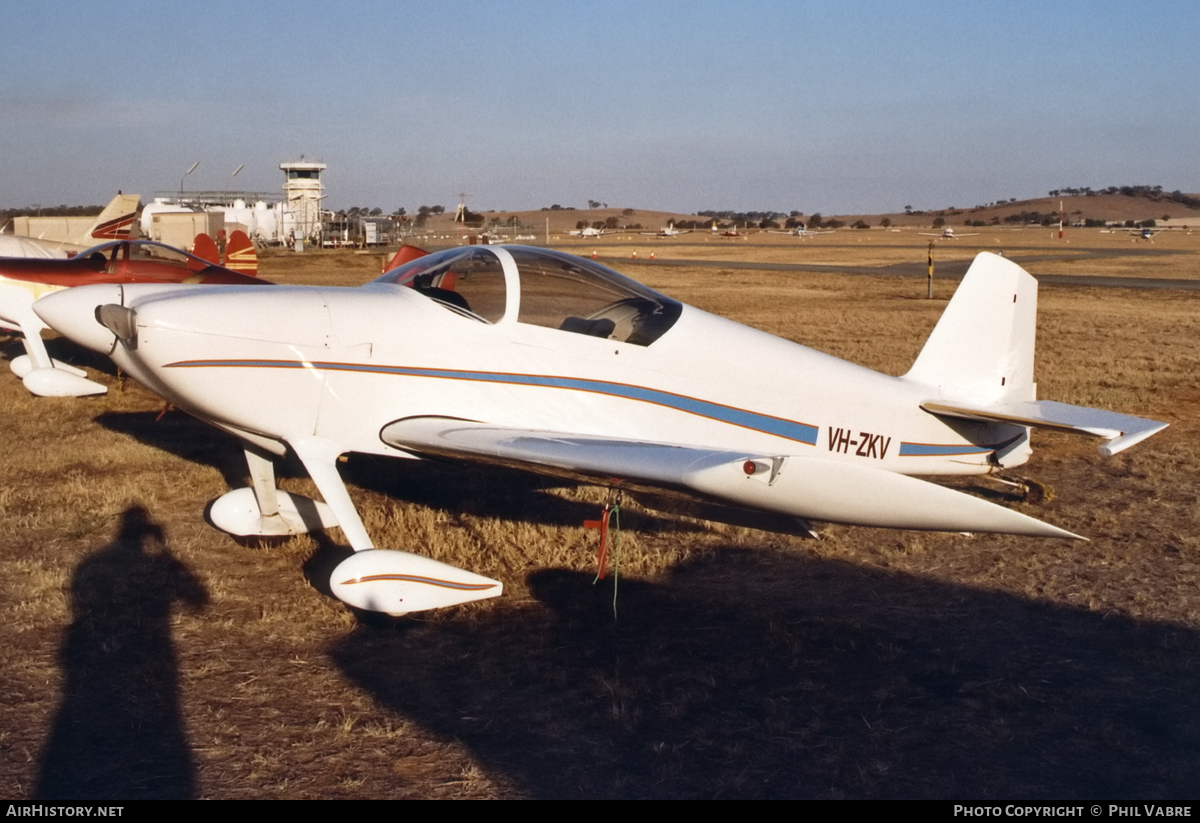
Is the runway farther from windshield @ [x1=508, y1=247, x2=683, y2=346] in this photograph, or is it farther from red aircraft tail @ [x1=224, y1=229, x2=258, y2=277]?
windshield @ [x1=508, y1=247, x2=683, y2=346]

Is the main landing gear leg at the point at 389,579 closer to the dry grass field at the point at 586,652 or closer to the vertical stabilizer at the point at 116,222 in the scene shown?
the dry grass field at the point at 586,652

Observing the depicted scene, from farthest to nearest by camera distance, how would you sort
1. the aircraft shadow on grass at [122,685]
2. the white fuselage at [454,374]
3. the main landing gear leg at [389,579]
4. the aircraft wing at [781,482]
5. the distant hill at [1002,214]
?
the distant hill at [1002,214]
the white fuselage at [454,374]
the main landing gear leg at [389,579]
the aircraft wing at [781,482]
the aircraft shadow on grass at [122,685]

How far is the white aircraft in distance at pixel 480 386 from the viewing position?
5.25 metres

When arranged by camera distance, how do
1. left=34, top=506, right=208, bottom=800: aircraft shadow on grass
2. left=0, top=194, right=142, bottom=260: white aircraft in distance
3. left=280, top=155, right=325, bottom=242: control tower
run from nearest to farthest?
left=34, top=506, right=208, bottom=800: aircraft shadow on grass
left=0, top=194, right=142, bottom=260: white aircraft in distance
left=280, top=155, right=325, bottom=242: control tower

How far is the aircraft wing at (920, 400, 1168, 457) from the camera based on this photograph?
5764 millimetres

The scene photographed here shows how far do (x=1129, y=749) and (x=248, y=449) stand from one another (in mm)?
4871

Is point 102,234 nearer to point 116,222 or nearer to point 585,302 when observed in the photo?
point 116,222

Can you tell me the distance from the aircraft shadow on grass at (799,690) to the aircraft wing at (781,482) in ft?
2.61

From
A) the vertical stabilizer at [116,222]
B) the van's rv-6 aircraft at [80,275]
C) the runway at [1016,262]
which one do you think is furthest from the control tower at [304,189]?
the van's rv-6 aircraft at [80,275]

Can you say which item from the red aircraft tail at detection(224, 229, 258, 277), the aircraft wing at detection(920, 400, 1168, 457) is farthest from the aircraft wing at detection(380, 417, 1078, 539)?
the red aircraft tail at detection(224, 229, 258, 277)

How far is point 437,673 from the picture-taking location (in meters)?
4.59

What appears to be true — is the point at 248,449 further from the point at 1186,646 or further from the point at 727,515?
the point at 1186,646

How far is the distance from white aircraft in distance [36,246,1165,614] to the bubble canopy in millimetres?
12

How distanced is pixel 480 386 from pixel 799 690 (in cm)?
241
